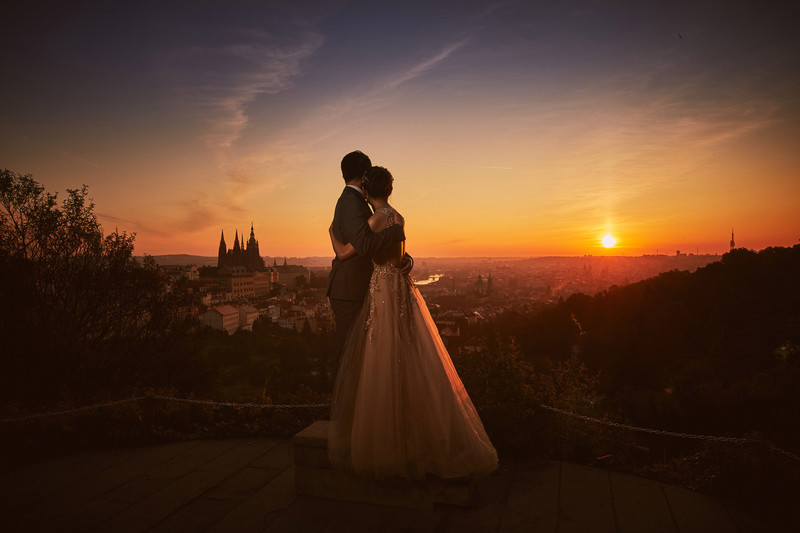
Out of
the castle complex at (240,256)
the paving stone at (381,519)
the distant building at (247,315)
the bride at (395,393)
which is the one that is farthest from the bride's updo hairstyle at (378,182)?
the castle complex at (240,256)

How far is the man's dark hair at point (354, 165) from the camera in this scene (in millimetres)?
3043

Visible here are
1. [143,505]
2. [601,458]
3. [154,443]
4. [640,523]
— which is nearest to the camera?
[640,523]

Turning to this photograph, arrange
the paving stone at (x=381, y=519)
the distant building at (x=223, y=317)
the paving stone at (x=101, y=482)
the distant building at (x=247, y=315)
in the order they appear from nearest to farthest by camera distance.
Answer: the paving stone at (x=381, y=519) < the paving stone at (x=101, y=482) < the distant building at (x=223, y=317) < the distant building at (x=247, y=315)

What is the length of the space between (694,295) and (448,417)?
33.0 metres

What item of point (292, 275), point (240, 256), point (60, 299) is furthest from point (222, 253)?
point (60, 299)

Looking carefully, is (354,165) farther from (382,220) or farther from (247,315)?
(247,315)

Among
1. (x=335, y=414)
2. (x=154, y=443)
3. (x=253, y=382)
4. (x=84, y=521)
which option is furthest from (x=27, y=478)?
(x=253, y=382)

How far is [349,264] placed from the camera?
→ 3.01 meters

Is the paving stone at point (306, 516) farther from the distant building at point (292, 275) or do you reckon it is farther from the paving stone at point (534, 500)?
the distant building at point (292, 275)

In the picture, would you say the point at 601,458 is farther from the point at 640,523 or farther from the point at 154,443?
the point at 154,443

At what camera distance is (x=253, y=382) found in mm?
30812

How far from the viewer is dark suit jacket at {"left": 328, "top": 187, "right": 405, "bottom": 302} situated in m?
2.72

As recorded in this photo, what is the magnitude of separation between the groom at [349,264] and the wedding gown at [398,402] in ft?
0.36

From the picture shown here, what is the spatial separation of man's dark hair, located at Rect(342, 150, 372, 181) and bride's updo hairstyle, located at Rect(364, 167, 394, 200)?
0.12 m
